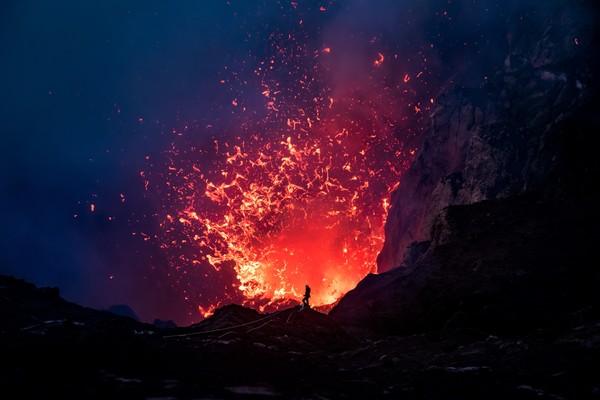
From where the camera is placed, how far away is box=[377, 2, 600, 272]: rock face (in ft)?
94.8

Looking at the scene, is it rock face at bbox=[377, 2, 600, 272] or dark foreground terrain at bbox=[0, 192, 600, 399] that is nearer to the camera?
dark foreground terrain at bbox=[0, 192, 600, 399]

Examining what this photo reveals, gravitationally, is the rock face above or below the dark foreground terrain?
above

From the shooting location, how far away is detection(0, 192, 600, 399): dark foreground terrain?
8.72 m

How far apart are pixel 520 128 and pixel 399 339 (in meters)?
25.4

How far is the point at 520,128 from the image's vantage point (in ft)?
116

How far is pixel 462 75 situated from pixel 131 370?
56957mm

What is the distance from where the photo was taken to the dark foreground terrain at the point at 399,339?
343 inches

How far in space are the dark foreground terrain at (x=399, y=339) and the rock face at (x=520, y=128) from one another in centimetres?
583

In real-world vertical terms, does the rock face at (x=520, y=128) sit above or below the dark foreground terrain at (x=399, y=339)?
above

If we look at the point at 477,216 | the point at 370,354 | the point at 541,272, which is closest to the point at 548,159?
the point at 477,216

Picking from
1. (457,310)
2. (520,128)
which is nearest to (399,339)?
(457,310)

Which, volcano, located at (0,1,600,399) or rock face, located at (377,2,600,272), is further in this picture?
rock face, located at (377,2,600,272)

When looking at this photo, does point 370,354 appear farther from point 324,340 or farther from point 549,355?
point 549,355

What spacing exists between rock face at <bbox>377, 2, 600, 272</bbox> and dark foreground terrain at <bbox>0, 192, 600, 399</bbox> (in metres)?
5.83
